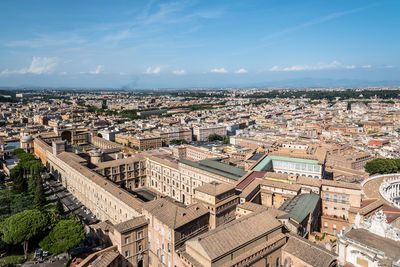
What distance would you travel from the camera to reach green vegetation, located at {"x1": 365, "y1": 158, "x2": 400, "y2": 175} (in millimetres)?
73875

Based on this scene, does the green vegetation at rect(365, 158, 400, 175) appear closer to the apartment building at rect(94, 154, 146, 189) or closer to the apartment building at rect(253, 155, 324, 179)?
the apartment building at rect(253, 155, 324, 179)

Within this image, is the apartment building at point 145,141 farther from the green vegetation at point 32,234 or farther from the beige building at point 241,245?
the beige building at point 241,245

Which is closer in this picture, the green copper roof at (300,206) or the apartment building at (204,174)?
the green copper roof at (300,206)

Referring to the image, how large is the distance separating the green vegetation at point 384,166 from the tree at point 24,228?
76.0 metres

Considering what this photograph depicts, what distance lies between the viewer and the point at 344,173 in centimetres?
7400

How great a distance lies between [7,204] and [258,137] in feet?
275

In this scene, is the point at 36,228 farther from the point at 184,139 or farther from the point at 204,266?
the point at 184,139

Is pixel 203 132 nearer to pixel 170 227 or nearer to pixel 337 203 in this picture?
pixel 337 203

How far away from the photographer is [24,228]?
37688mm

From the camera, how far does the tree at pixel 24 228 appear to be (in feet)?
122

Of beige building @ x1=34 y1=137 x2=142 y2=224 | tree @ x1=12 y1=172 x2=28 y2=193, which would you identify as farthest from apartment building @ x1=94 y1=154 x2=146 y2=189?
tree @ x1=12 y1=172 x2=28 y2=193

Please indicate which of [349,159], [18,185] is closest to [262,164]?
[349,159]

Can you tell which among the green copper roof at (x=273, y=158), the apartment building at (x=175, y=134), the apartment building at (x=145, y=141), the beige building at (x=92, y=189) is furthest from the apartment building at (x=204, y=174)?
the apartment building at (x=175, y=134)

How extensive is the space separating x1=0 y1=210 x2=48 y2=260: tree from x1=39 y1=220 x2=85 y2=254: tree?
1777 millimetres
